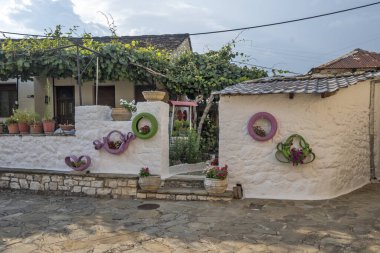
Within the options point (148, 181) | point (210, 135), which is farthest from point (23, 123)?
point (210, 135)

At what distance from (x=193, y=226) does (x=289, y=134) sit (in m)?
2.84

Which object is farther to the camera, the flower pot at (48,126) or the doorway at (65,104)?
the doorway at (65,104)

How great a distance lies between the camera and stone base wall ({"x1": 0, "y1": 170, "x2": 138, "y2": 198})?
23.8 feet

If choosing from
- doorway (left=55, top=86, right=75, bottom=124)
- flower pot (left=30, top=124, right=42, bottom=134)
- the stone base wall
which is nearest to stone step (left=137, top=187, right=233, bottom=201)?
the stone base wall

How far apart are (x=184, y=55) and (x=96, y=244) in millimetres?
8693

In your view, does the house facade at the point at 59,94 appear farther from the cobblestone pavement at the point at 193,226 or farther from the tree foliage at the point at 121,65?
the cobblestone pavement at the point at 193,226

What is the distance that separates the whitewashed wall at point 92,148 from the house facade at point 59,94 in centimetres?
416

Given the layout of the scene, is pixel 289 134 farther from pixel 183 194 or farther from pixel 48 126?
pixel 48 126

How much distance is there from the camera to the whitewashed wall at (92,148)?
7.30 meters

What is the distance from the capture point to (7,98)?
13289 millimetres

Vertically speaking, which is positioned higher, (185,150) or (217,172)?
(185,150)

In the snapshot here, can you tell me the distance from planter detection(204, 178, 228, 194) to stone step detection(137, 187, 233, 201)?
94 millimetres

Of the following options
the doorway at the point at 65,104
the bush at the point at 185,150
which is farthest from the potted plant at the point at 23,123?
the doorway at the point at 65,104

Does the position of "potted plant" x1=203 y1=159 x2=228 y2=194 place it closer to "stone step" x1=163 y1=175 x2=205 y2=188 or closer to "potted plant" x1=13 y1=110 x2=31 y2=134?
"stone step" x1=163 y1=175 x2=205 y2=188
